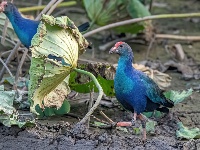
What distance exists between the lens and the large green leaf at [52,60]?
419 cm

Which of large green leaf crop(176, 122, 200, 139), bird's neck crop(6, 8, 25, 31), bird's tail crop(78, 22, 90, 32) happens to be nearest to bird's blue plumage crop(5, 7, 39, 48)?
bird's neck crop(6, 8, 25, 31)

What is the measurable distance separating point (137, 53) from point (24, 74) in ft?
5.77

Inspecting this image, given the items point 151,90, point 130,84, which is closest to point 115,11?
point 151,90

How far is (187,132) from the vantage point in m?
4.54

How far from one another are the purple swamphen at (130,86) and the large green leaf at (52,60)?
0.33 meters

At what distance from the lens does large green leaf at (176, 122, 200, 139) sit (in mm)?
4469

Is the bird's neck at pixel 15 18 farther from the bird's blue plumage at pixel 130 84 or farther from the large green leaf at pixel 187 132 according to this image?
the large green leaf at pixel 187 132

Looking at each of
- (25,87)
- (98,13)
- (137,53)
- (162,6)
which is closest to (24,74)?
(25,87)

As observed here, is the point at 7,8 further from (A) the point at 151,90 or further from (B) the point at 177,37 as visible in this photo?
(B) the point at 177,37

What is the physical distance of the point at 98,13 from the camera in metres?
6.70

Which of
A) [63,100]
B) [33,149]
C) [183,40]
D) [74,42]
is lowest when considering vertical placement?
[33,149]

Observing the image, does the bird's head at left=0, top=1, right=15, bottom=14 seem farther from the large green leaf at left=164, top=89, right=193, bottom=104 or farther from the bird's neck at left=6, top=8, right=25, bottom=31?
the large green leaf at left=164, top=89, right=193, bottom=104

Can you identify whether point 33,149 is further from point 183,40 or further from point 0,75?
point 183,40

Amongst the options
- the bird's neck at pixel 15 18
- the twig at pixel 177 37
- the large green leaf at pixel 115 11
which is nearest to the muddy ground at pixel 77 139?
the bird's neck at pixel 15 18
